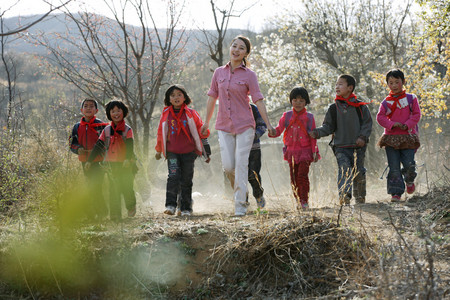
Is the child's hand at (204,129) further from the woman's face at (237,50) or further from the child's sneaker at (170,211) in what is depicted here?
the child's sneaker at (170,211)

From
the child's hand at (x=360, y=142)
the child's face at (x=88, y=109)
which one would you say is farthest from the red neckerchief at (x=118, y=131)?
the child's hand at (x=360, y=142)

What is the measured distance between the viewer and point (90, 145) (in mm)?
5449

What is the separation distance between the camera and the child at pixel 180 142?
5172 mm

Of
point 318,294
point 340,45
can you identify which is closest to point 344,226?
point 318,294

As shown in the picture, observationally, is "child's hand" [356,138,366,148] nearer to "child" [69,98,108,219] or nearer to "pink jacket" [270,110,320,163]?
"pink jacket" [270,110,320,163]

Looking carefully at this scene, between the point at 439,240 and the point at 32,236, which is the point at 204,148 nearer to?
the point at 32,236

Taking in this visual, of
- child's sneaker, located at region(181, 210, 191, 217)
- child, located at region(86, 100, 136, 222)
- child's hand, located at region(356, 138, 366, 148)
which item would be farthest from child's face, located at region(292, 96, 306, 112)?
child, located at region(86, 100, 136, 222)

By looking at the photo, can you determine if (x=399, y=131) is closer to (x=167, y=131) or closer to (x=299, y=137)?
(x=299, y=137)

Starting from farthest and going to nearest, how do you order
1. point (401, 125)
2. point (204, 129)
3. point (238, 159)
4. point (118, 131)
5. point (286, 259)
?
point (118, 131), point (401, 125), point (204, 129), point (238, 159), point (286, 259)

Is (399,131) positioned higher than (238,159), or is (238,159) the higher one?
(399,131)

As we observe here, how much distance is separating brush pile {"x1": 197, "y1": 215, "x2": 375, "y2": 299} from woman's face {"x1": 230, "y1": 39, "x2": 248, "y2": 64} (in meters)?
2.06

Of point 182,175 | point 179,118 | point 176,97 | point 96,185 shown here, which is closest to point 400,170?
point 182,175

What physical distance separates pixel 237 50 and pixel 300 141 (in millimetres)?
1472

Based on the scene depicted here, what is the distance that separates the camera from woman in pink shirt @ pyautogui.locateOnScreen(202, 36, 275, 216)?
4.61 meters
